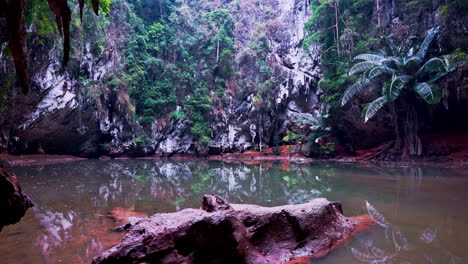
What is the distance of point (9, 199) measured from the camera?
2.09 meters

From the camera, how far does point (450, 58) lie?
34.4ft

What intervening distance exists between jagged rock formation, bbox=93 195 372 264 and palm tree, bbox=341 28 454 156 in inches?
418

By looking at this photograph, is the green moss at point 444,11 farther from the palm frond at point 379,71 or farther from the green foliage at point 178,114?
the green foliage at point 178,114

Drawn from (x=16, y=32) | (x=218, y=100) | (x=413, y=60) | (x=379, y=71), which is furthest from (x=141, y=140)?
(x=413, y=60)

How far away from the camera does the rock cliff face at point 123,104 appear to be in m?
12.7

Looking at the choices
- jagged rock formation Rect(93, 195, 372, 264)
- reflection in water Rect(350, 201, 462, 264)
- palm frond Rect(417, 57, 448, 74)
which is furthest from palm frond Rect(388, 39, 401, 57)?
jagged rock formation Rect(93, 195, 372, 264)

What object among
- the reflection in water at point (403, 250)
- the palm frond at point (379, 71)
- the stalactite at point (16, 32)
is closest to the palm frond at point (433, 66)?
the palm frond at point (379, 71)

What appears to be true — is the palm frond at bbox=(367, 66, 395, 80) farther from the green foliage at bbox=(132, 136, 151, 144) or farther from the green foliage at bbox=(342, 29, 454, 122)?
the green foliage at bbox=(132, 136, 151, 144)

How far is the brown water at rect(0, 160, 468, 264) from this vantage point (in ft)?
8.86

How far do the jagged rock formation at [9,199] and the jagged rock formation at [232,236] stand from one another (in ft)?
2.73

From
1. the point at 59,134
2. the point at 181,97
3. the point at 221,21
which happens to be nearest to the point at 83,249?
the point at 59,134

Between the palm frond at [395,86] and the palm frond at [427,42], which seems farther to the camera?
the palm frond at [427,42]

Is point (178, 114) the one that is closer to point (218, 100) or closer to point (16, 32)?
point (218, 100)

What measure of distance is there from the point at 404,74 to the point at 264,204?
11703 millimetres
